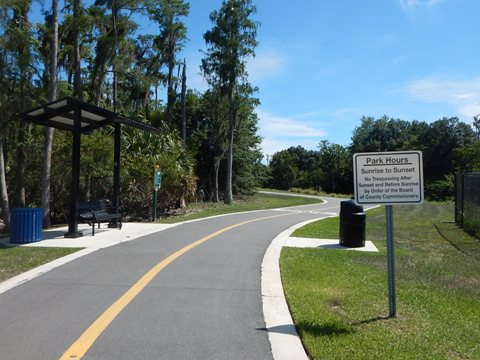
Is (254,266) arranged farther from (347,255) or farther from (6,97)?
(6,97)

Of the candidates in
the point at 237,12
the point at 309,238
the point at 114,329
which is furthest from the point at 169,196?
the point at 114,329

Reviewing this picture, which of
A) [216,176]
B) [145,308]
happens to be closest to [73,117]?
[145,308]

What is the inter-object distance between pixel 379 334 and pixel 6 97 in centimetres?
1650

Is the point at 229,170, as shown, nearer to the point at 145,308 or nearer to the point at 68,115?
the point at 68,115

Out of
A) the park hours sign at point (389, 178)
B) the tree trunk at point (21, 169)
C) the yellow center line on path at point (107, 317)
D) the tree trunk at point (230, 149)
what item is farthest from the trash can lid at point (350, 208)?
the tree trunk at point (230, 149)

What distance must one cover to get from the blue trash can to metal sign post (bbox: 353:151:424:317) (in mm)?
8495

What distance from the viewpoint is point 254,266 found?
9.10 m

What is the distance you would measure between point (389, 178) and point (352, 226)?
6144 millimetres

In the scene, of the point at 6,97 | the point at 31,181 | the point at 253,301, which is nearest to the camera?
the point at 253,301

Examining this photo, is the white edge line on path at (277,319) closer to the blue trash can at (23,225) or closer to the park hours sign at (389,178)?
the park hours sign at (389,178)

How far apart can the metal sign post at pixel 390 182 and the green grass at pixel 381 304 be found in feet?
1.72

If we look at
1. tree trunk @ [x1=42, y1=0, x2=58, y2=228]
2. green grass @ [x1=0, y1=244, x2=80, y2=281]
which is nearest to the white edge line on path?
green grass @ [x1=0, y1=244, x2=80, y2=281]

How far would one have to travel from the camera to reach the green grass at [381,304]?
15.9 feet

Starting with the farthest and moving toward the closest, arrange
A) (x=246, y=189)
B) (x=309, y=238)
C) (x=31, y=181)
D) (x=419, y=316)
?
(x=246, y=189) → (x=31, y=181) → (x=309, y=238) → (x=419, y=316)
